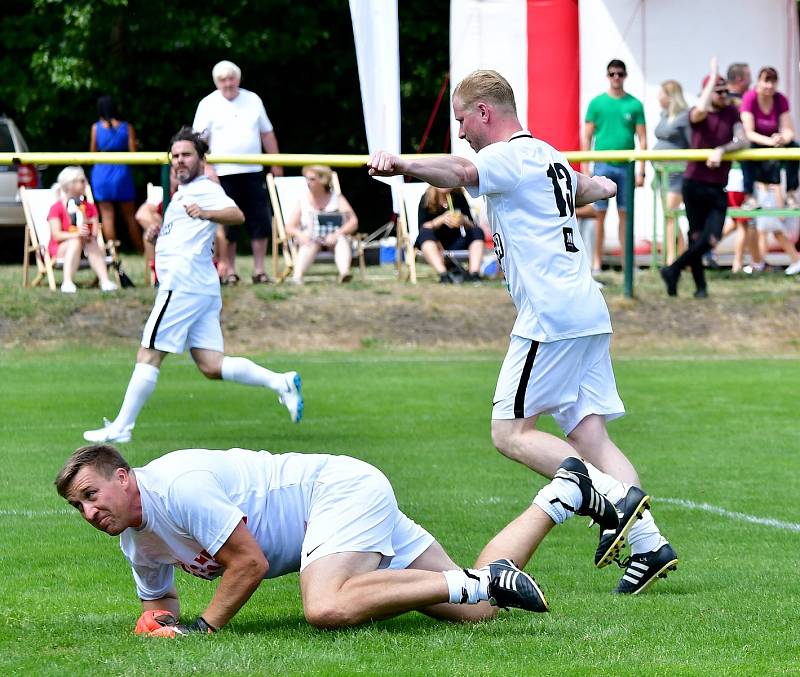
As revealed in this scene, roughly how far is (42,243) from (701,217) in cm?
735

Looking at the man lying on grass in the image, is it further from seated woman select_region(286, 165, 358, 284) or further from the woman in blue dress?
the woman in blue dress

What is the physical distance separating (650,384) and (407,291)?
431 cm

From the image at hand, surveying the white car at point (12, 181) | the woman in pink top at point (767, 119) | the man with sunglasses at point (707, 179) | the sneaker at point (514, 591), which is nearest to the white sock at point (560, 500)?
the sneaker at point (514, 591)

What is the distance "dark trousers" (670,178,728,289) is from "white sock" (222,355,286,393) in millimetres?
7336

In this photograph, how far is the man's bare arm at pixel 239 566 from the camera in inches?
218

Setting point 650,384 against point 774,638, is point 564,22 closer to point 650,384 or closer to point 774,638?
point 650,384

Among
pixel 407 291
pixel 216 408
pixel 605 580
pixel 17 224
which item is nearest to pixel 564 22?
pixel 407 291

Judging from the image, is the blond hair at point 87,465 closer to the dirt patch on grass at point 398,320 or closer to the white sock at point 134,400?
the white sock at point 134,400

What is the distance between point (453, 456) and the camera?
34.6 feet

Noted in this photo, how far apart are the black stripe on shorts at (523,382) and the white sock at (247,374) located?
4468mm

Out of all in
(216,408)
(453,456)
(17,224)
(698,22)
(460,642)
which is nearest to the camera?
(460,642)

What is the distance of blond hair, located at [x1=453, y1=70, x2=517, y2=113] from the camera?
659cm

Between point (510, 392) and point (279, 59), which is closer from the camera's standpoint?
point (510, 392)

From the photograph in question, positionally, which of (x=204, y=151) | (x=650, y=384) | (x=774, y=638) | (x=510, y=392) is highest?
(x=204, y=151)
